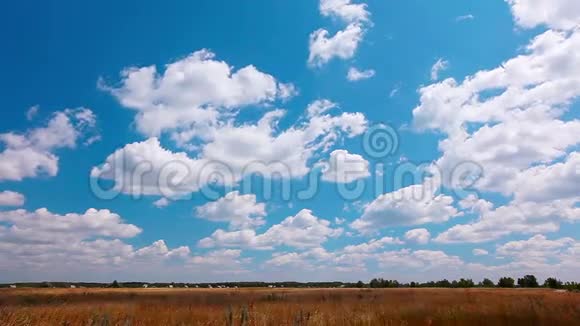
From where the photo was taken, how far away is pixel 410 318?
1953 centimetres

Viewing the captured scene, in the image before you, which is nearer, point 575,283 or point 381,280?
point 575,283

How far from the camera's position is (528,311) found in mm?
20453

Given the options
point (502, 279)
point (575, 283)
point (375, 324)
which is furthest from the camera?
point (502, 279)

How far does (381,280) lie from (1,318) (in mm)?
105652

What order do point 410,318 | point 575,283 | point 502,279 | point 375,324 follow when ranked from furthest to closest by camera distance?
1. point 502,279
2. point 575,283
3. point 410,318
4. point 375,324

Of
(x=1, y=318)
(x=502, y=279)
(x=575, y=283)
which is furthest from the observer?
(x=502, y=279)

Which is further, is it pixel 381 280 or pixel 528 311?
pixel 381 280

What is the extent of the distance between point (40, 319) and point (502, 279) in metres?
A: 103

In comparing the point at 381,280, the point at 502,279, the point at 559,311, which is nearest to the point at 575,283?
Answer: the point at 502,279

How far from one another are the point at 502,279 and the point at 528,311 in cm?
9047

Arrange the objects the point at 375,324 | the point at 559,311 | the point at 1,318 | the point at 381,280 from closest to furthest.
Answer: the point at 1,318, the point at 375,324, the point at 559,311, the point at 381,280

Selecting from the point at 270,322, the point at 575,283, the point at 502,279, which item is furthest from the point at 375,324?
the point at 502,279

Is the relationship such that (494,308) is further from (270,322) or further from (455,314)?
(270,322)

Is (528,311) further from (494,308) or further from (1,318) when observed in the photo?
(1,318)
